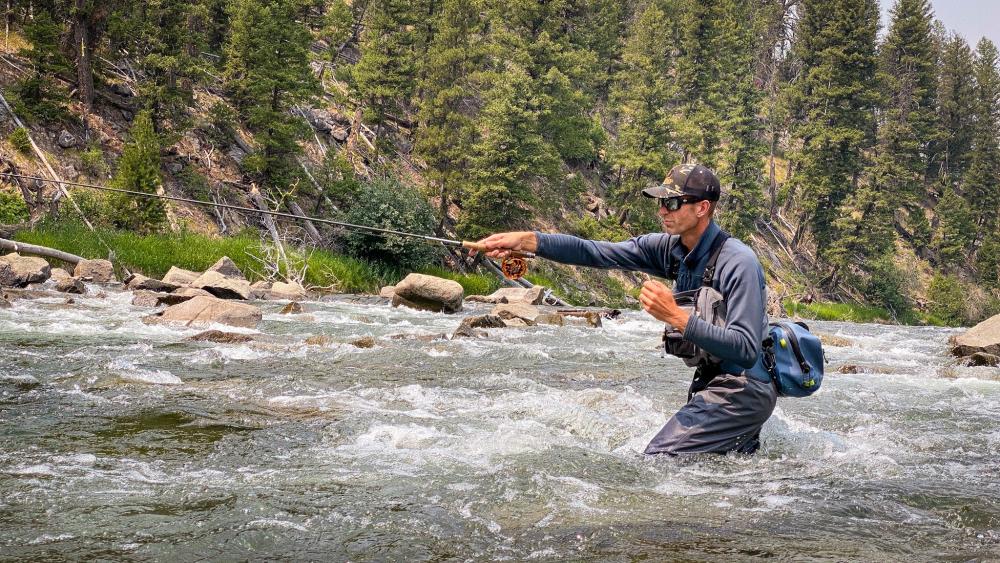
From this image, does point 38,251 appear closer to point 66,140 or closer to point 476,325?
point 66,140

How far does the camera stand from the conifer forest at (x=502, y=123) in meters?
23.8

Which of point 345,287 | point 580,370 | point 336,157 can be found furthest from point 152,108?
point 580,370

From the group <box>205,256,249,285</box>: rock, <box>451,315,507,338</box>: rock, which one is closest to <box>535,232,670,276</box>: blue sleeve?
<box>451,315,507,338</box>: rock

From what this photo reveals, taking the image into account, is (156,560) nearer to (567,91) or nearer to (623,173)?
(567,91)

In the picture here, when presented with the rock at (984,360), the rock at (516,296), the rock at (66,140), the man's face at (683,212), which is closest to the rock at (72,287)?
the rock at (66,140)

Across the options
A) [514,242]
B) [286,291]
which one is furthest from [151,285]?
[514,242]

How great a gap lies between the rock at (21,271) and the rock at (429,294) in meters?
6.74

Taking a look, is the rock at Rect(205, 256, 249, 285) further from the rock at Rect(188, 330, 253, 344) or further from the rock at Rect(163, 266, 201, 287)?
the rock at Rect(188, 330, 253, 344)

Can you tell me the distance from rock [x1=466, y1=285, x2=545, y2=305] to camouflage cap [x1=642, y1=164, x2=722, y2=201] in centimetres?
1857

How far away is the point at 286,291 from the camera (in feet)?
62.2

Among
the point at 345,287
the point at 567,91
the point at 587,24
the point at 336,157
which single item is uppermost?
the point at 587,24

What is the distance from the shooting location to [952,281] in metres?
45.6

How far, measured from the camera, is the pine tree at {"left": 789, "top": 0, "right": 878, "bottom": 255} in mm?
45594

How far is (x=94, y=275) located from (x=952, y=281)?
4299 cm
